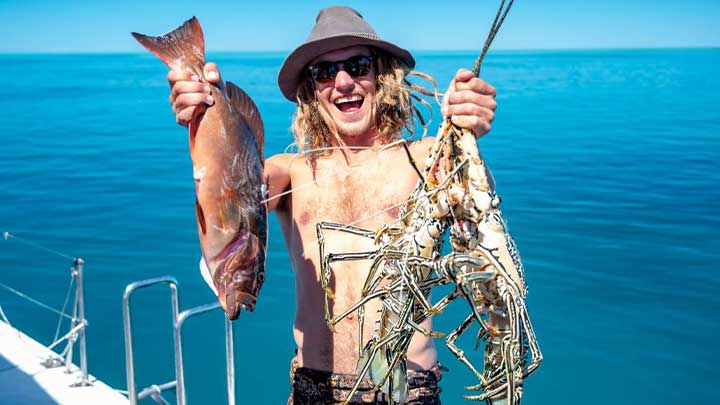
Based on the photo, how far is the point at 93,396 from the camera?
523cm

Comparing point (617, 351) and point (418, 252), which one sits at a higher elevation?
point (418, 252)

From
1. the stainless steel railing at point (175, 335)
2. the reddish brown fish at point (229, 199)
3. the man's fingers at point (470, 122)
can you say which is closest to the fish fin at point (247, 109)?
the reddish brown fish at point (229, 199)

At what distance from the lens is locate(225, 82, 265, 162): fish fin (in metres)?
2.60

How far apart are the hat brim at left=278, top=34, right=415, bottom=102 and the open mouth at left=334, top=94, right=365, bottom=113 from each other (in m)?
0.29

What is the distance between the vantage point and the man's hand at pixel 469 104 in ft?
7.39

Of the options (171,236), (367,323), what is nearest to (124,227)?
(171,236)

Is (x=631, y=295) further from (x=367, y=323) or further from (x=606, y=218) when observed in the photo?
(x=367, y=323)

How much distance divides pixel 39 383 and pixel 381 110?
158 inches

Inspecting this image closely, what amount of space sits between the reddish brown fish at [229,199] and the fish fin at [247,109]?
0.05m

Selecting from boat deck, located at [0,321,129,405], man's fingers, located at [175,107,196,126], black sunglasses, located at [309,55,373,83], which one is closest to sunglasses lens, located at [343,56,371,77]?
black sunglasses, located at [309,55,373,83]

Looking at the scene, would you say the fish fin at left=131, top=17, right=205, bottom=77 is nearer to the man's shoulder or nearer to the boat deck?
the man's shoulder

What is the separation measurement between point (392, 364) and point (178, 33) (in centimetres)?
161

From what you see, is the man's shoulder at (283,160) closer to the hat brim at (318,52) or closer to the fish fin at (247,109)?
the hat brim at (318,52)

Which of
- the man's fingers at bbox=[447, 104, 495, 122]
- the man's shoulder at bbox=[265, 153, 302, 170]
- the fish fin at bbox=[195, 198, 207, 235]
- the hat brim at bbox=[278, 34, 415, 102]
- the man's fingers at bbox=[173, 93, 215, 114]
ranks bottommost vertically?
the fish fin at bbox=[195, 198, 207, 235]
